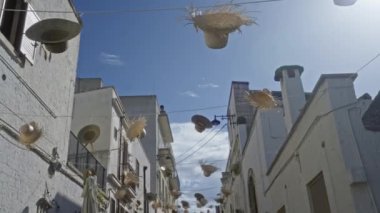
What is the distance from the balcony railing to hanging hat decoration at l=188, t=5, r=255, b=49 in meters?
8.96

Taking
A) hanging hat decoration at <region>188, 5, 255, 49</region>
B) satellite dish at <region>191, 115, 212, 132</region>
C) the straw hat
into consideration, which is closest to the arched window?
the straw hat

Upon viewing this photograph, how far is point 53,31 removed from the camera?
272 inches

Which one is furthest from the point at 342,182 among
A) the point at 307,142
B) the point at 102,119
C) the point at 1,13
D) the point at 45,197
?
the point at 102,119

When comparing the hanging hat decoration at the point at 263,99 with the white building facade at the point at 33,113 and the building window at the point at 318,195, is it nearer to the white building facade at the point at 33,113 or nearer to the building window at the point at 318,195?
the building window at the point at 318,195

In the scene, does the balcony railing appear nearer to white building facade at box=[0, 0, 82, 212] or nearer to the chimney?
white building facade at box=[0, 0, 82, 212]

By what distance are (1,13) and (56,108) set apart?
3464 mm

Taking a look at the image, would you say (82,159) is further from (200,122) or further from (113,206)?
(200,122)

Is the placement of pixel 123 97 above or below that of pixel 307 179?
above

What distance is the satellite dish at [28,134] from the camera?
856 cm

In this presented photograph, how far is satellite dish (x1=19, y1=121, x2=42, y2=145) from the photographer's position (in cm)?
856

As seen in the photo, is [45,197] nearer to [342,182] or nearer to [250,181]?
[342,182]

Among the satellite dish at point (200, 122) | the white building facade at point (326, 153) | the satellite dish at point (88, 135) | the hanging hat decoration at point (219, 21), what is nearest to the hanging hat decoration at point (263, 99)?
the white building facade at point (326, 153)

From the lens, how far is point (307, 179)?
1109cm

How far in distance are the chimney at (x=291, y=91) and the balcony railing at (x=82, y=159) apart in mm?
7653
